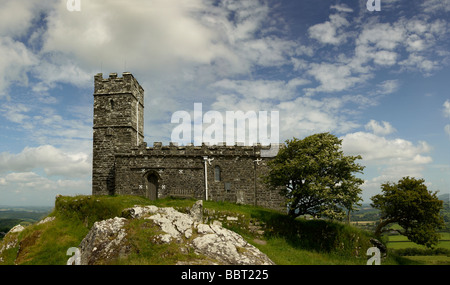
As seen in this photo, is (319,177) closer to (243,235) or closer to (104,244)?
(243,235)

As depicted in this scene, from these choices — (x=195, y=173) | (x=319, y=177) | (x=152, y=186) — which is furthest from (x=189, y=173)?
(x=319, y=177)

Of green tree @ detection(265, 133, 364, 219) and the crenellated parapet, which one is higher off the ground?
the crenellated parapet

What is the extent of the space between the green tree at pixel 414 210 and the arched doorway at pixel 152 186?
21115mm

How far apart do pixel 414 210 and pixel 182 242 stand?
21.3 m

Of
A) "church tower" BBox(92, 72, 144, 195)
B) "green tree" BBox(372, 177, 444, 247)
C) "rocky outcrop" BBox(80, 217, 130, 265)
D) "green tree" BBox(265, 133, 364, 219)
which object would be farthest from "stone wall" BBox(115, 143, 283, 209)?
"rocky outcrop" BBox(80, 217, 130, 265)

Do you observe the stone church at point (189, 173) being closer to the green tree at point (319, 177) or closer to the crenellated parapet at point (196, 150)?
the crenellated parapet at point (196, 150)

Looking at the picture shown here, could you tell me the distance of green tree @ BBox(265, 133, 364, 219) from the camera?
19516 mm

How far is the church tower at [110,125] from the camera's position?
2881 centimetres

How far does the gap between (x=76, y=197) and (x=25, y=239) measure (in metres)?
3.88

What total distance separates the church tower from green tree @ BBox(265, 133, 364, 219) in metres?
16.7

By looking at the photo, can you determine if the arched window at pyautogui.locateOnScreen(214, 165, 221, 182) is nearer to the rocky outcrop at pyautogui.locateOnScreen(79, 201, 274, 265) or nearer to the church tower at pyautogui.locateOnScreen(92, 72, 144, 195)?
the church tower at pyautogui.locateOnScreen(92, 72, 144, 195)
